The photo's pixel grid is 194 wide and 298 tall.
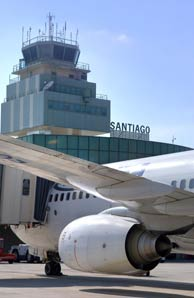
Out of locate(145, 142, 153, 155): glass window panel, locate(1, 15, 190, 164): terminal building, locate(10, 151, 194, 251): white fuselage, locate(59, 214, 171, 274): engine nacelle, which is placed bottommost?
locate(59, 214, 171, 274): engine nacelle

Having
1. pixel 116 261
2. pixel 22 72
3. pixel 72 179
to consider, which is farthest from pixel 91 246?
pixel 22 72

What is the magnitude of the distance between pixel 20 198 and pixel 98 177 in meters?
8.55

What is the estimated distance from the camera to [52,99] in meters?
95.4

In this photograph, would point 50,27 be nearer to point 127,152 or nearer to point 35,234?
point 127,152

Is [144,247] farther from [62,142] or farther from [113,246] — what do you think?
[62,142]

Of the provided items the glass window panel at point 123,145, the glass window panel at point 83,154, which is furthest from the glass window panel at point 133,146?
the glass window panel at point 83,154

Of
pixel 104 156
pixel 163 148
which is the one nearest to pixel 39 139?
pixel 104 156

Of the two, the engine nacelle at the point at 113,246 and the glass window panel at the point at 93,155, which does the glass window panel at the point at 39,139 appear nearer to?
the glass window panel at the point at 93,155

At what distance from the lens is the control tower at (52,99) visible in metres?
95.1

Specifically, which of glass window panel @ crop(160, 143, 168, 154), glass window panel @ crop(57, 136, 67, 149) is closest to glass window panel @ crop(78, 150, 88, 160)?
glass window panel @ crop(57, 136, 67, 149)

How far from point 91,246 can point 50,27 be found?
10062 cm

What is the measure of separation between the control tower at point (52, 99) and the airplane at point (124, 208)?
252ft

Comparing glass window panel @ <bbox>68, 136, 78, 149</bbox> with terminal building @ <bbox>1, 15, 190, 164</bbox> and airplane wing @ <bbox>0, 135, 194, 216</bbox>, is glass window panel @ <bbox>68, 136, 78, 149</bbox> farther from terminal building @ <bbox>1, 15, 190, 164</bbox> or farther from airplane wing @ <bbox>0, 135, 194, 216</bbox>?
airplane wing @ <bbox>0, 135, 194, 216</bbox>

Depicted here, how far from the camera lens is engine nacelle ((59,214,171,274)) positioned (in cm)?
1523
